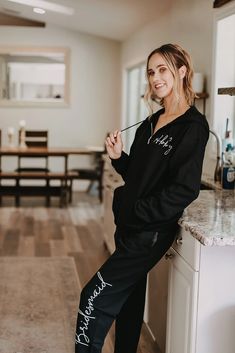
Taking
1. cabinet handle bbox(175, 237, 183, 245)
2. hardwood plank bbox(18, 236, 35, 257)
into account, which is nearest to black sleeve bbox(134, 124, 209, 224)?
cabinet handle bbox(175, 237, 183, 245)

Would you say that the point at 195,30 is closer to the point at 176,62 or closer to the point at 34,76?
the point at 176,62

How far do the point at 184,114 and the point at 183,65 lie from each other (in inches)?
7.3

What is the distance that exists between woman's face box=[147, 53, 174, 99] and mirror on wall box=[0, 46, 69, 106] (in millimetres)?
6983

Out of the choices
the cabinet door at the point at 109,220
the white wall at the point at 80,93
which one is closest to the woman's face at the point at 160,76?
the cabinet door at the point at 109,220

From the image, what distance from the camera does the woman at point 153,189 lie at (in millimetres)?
1983

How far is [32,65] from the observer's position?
8.80 metres

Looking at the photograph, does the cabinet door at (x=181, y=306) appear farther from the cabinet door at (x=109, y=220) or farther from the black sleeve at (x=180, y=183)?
the cabinet door at (x=109, y=220)

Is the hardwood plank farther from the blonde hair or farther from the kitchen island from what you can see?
the blonde hair

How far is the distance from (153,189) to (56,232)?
3.88 metres

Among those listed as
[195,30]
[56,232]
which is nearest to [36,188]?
[56,232]

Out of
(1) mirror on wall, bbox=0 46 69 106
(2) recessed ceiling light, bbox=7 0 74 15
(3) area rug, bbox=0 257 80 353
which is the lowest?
(3) area rug, bbox=0 257 80 353

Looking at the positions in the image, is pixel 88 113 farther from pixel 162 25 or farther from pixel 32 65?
pixel 162 25

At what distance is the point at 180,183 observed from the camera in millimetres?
1963

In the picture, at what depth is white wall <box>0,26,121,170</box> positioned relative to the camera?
879 cm
